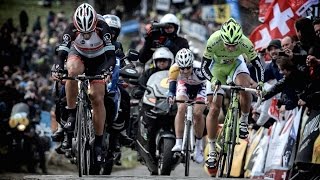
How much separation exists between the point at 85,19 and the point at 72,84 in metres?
0.96

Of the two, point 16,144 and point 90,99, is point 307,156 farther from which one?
point 16,144

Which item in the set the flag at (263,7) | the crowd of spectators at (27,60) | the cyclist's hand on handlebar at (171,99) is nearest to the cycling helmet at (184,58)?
the cyclist's hand on handlebar at (171,99)

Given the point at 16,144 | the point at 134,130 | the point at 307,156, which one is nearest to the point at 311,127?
the point at 307,156

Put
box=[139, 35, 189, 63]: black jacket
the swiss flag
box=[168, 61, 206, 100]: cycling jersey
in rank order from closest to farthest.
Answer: box=[168, 61, 206, 100]: cycling jersey < box=[139, 35, 189, 63]: black jacket < the swiss flag

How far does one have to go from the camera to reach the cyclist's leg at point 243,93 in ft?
56.3

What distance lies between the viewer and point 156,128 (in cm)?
1966

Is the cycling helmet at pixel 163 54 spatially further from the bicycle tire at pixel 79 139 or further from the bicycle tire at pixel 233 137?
the bicycle tire at pixel 79 139

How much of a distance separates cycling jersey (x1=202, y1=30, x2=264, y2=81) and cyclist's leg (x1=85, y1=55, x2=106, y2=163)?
69.3 inches

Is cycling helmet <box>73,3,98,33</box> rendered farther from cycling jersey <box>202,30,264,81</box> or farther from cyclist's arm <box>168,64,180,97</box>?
cyclist's arm <box>168,64,180,97</box>

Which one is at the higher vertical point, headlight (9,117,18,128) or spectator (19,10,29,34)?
spectator (19,10,29,34)

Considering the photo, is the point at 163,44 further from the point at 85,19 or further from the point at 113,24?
the point at 85,19

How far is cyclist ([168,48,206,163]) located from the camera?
18.5m

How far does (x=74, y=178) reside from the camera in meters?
14.8

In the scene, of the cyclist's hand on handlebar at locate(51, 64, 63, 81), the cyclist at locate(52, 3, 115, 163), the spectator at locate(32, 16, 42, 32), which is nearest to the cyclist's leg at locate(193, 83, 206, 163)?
the cyclist at locate(52, 3, 115, 163)
